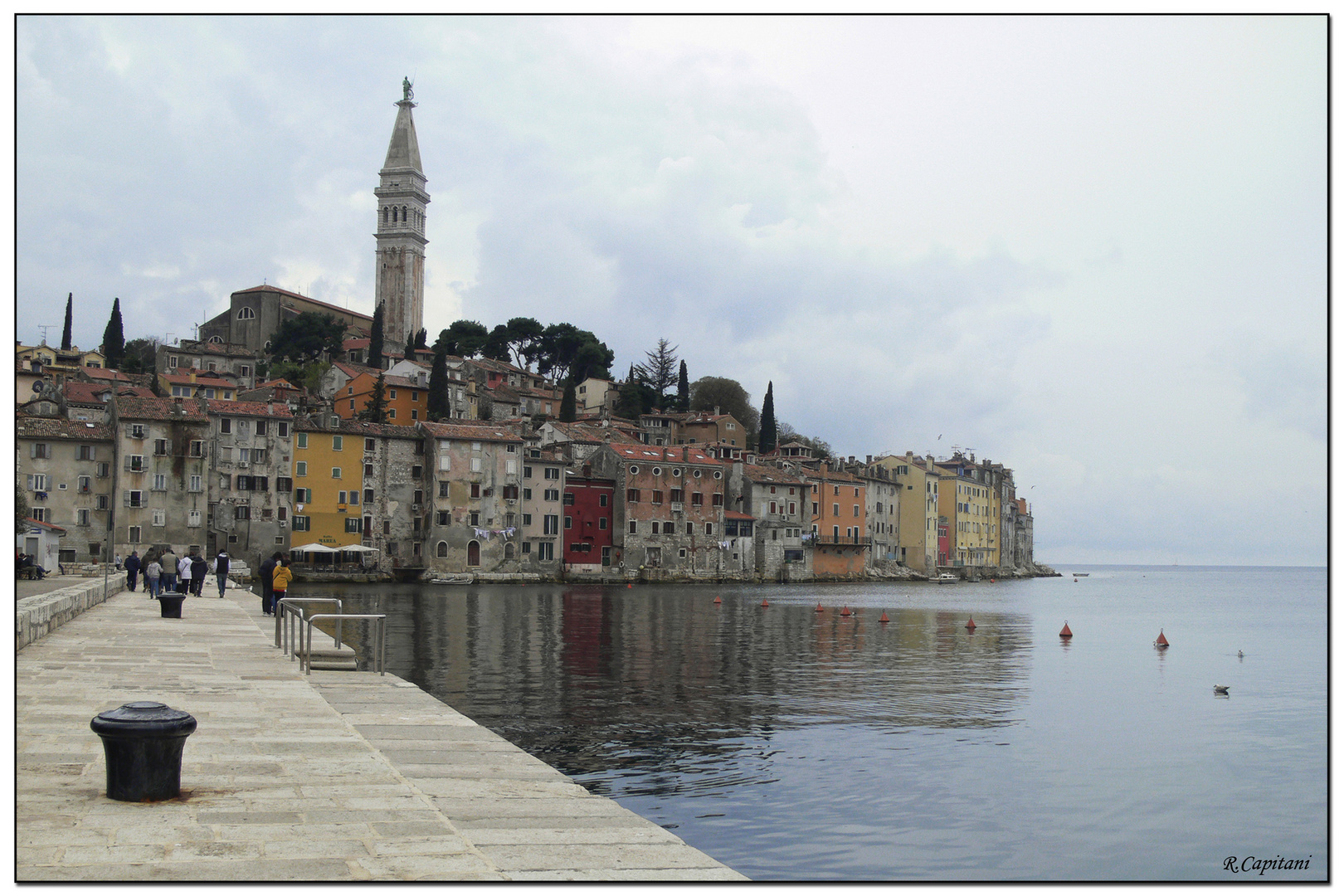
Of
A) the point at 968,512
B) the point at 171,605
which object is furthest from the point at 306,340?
the point at 171,605

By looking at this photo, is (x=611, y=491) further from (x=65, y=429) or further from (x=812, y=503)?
(x=65, y=429)

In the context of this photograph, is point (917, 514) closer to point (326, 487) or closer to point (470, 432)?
point (470, 432)

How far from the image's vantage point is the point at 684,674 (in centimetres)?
2527

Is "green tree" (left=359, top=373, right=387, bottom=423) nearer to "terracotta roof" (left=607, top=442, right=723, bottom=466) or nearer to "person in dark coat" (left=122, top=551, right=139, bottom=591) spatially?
"terracotta roof" (left=607, top=442, right=723, bottom=466)

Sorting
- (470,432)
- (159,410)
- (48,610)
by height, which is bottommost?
(48,610)

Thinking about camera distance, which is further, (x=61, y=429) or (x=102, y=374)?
(x=102, y=374)

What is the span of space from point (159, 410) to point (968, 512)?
283 feet

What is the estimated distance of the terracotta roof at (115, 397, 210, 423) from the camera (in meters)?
70.4

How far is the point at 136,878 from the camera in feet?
19.7

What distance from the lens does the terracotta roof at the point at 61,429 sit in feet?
222

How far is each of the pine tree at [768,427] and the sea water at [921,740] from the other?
76.3 metres

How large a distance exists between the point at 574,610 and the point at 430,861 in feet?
143

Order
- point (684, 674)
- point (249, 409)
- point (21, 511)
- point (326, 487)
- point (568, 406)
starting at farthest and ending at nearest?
point (568, 406)
point (326, 487)
point (249, 409)
point (21, 511)
point (684, 674)

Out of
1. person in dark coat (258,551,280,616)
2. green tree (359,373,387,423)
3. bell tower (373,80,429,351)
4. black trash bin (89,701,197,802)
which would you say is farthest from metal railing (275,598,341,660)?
bell tower (373,80,429,351)
